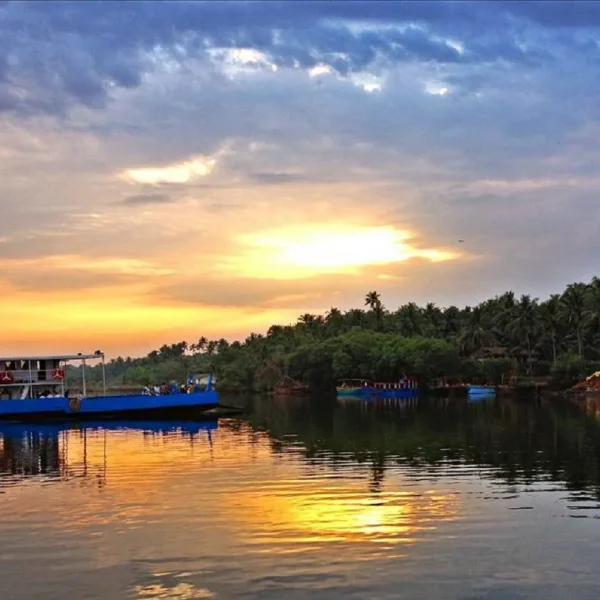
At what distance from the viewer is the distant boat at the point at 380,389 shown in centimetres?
13312

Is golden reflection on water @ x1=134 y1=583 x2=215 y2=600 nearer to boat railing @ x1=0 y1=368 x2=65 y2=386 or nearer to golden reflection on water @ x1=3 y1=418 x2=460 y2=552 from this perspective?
golden reflection on water @ x1=3 y1=418 x2=460 y2=552

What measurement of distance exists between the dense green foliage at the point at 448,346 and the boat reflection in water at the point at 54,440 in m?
70.4

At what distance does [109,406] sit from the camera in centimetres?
7162

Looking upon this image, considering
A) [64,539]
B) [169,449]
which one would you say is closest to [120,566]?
[64,539]

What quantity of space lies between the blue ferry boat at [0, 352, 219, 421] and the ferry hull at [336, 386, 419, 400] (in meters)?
60.2

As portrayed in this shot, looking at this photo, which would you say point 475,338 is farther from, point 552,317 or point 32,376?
point 32,376

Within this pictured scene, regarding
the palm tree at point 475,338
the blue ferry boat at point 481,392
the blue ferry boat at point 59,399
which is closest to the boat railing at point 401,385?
the palm tree at point 475,338

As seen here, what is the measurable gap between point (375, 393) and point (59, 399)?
73.5m

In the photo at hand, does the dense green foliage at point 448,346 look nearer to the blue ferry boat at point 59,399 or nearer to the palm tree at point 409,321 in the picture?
the palm tree at point 409,321

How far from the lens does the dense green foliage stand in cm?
12119

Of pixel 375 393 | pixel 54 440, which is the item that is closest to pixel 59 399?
pixel 54 440

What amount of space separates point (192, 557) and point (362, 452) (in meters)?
22.0

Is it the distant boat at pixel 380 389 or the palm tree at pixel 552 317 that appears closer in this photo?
the palm tree at pixel 552 317

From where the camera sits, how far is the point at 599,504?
23297mm
